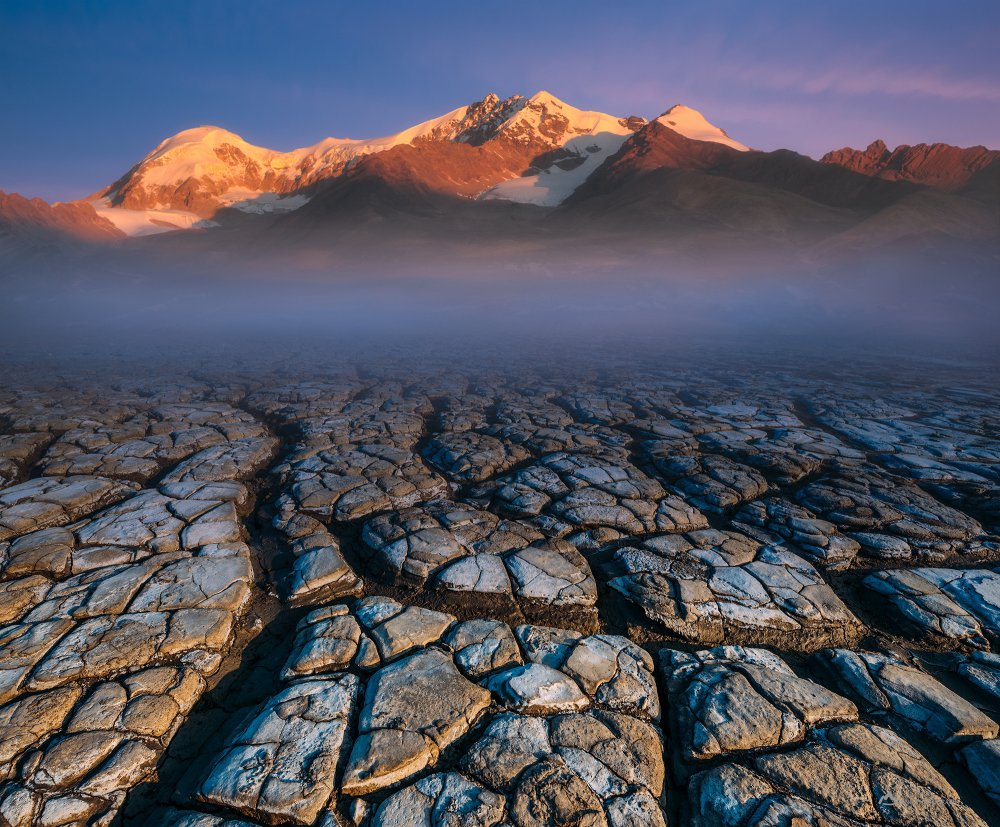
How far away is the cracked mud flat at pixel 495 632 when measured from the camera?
1259 millimetres

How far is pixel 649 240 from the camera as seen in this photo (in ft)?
110

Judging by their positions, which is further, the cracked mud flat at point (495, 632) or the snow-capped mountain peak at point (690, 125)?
the snow-capped mountain peak at point (690, 125)

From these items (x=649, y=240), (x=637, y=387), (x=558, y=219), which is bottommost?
(x=637, y=387)

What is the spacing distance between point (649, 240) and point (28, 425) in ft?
120

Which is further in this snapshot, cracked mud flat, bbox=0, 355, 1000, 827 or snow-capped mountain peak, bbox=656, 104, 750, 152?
snow-capped mountain peak, bbox=656, 104, 750, 152

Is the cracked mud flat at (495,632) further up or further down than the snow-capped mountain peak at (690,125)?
further down

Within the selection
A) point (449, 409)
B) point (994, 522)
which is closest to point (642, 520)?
point (994, 522)

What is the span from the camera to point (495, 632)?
1842 mm

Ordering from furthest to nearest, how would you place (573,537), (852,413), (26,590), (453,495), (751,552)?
(852,413) < (453,495) < (573,537) < (751,552) < (26,590)

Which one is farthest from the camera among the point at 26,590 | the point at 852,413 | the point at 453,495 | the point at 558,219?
the point at 558,219

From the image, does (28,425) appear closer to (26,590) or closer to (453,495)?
(26,590)

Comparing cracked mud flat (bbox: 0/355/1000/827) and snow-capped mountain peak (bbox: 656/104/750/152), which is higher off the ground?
snow-capped mountain peak (bbox: 656/104/750/152)

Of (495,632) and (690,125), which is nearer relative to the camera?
(495,632)

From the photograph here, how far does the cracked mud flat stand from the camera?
4.13 ft
